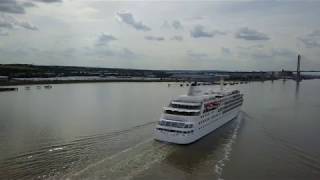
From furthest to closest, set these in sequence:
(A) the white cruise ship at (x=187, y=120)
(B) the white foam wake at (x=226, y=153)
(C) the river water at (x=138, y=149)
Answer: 1. (A) the white cruise ship at (x=187, y=120)
2. (B) the white foam wake at (x=226, y=153)
3. (C) the river water at (x=138, y=149)

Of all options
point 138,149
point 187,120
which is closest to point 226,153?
point 187,120

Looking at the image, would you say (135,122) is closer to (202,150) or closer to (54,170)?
(202,150)

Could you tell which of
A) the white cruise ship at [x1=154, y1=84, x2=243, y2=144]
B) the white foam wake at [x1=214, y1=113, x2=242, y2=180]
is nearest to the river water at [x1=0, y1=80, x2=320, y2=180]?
the white foam wake at [x1=214, y1=113, x2=242, y2=180]

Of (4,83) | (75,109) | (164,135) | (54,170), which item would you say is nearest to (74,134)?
(164,135)

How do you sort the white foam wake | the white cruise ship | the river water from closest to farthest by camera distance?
the river water → the white foam wake → the white cruise ship

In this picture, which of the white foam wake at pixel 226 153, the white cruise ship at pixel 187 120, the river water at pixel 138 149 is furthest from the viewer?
the white cruise ship at pixel 187 120

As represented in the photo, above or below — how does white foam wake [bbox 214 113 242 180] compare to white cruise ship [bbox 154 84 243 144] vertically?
below

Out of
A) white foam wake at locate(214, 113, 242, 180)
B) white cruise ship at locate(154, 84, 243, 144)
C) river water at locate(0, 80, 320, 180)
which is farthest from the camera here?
white cruise ship at locate(154, 84, 243, 144)

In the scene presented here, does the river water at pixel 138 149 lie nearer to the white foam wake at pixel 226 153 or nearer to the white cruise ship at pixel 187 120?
the white foam wake at pixel 226 153

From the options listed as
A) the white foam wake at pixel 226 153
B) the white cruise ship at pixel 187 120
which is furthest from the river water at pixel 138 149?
the white cruise ship at pixel 187 120

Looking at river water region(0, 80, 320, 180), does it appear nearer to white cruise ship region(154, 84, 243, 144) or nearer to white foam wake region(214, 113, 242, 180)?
white foam wake region(214, 113, 242, 180)

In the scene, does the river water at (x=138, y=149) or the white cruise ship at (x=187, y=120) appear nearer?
the river water at (x=138, y=149)

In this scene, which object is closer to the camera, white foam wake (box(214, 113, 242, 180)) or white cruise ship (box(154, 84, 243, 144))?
white foam wake (box(214, 113, 242, 180))

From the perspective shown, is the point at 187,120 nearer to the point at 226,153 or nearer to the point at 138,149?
the point at 226,153
